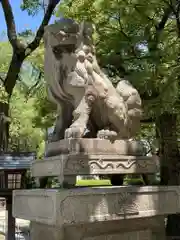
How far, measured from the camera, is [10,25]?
1201cm

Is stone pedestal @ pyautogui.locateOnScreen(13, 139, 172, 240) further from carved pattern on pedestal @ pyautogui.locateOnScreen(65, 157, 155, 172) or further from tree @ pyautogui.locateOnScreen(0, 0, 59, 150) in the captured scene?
tree @ pyautogui.locateOnScreen(0, 0, 59, 150)

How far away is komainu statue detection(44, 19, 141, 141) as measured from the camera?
4941 mm

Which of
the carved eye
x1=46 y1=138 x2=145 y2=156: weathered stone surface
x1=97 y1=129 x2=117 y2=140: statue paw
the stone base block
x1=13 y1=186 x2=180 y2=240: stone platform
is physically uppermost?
the carved eye

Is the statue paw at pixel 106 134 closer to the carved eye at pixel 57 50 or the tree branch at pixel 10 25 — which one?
the carved eye at pixel 57 50

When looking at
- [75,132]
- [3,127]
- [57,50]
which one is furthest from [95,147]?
[3,127]

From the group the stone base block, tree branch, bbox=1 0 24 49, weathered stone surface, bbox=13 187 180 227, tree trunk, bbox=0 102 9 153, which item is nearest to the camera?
weathered stone surface, bbox=13 187 180 227

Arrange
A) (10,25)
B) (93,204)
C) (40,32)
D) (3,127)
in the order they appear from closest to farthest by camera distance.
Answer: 1. (93,204)
2. (3,127)
3. (40,32)
4. (10,25)

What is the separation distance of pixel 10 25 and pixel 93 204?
9.10 meters

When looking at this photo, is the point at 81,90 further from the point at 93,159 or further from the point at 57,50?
the point at 93,159

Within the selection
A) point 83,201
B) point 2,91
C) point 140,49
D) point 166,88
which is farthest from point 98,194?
point 2,91

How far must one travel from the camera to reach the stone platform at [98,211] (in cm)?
412

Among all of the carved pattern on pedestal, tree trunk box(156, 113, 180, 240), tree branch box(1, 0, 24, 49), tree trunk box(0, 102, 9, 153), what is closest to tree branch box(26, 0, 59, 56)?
tree branch box(1, 0, 24, 49)

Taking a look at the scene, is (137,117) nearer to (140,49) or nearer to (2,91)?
(140,49)

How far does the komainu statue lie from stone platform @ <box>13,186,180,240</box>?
0.86 m
